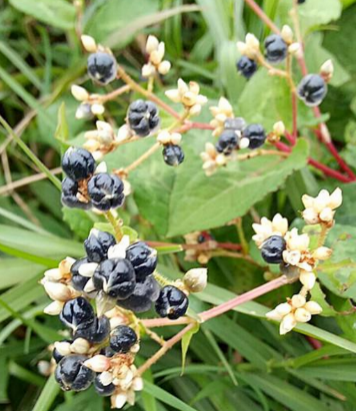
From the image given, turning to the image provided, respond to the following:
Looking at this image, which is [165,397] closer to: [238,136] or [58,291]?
[58,291]

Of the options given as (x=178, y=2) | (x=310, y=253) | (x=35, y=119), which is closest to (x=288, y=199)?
(x=310, y=253)

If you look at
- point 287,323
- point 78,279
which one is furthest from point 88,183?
point 287,323

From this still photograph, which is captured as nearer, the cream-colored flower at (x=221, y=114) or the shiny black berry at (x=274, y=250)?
the shiny black berry at (x=274, y=250)

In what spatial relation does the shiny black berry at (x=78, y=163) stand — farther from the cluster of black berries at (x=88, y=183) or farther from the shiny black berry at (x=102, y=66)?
the shiny black berry at (x=102, y=66)

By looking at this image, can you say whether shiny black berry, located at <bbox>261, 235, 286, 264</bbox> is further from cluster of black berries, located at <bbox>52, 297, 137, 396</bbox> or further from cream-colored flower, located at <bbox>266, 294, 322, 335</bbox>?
cluster of black berries, located at <bbox>52, 297, 137, 396</bbox>

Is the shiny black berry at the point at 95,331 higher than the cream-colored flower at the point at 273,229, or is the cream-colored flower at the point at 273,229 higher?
the shiny black berry at the point at 95,331

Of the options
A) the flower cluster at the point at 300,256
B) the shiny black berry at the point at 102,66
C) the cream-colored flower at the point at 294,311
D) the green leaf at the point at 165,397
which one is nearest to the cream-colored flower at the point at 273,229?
the flower cluster at the point at 300,256

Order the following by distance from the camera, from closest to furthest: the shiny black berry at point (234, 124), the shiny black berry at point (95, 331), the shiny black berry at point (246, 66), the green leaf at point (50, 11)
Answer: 1. the shiny black berry at point (95, 331)
2. the shiny black berry at point (234, 124)
3. the shiny black berry at point (246, 66)
4. the green leaf at point (50, 11)
